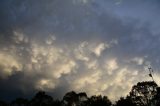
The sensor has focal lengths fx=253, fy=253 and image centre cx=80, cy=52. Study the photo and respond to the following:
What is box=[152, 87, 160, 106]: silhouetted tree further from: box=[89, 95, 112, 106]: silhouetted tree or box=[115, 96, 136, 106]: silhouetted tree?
box=[89, 95, 112, 106]: silhouetted tree

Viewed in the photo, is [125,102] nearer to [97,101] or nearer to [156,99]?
[156,99]

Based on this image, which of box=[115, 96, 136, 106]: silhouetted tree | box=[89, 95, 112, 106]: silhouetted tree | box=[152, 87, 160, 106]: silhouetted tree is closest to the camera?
box=[152, 87, 160, 106]: silhouetted tree

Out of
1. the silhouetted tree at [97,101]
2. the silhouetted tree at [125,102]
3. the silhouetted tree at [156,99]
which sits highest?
the silhouetted tree at [97,101]

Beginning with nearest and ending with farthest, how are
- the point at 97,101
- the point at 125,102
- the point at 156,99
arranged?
the point at 156,99 → the point at 125,102 → the point at 97,101

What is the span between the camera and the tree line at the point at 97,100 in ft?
273

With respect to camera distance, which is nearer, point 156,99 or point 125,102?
point 156,99

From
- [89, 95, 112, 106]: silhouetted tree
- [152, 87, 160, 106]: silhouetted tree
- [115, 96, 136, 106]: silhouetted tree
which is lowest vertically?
[152, 87, 160, 106]: silhouetted tree

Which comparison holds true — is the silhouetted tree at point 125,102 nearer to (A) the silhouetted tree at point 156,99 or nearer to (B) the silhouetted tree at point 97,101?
(A) the silhouetted tree at point 156,99

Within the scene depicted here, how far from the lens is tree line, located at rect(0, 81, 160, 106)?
83.3 meters

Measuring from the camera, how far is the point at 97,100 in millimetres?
100438

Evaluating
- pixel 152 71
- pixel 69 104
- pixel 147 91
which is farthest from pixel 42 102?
pixel 152 71

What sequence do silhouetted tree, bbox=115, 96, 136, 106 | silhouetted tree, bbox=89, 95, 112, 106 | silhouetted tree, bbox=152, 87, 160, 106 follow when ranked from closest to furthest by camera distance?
silhouetted tree, bbox=152, 87, 160, 106, silhouetted tree, bbox=115, 96, 136, 106, silhouetted tree, bbox=89, 95, 112, 106

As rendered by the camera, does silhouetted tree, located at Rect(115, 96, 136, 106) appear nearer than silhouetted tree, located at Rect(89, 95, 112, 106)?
Yes

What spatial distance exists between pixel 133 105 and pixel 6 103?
217ft
